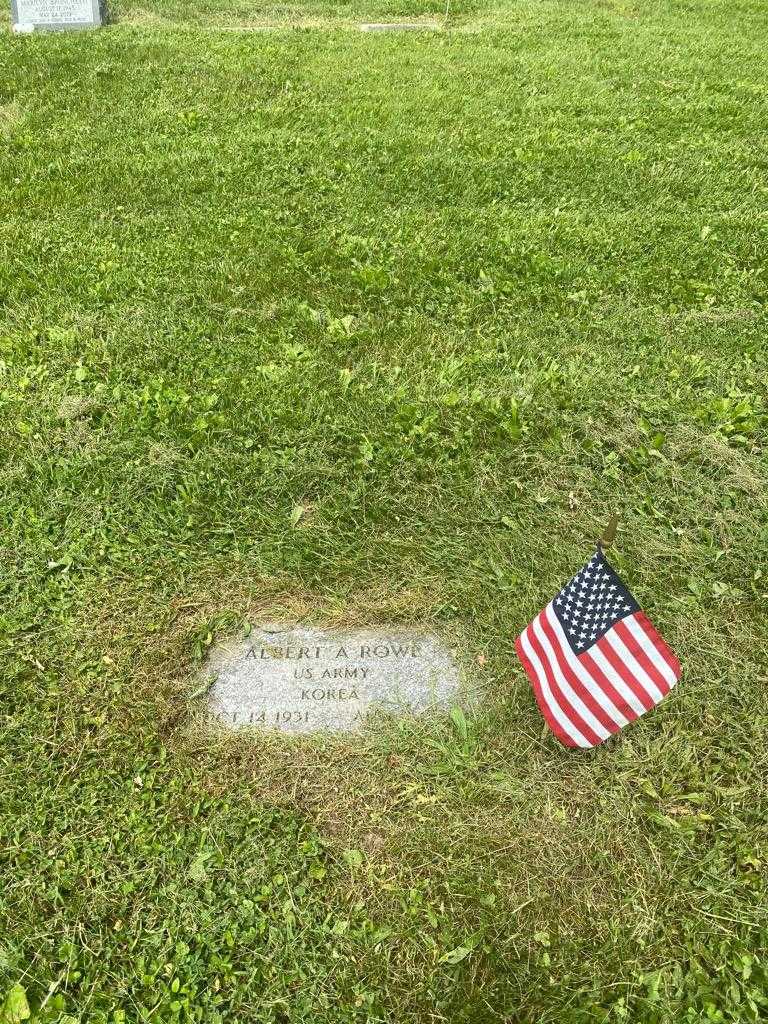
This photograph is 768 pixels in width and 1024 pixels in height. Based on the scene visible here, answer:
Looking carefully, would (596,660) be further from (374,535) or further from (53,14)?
(53,14)

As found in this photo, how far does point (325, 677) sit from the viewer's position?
11.2 ft

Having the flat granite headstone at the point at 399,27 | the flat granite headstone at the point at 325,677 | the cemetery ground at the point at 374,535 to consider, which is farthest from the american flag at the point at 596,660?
the flat granite headstone at the point at 399,27

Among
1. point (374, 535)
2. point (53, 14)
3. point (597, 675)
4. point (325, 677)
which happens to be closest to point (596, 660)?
point (597, 675)

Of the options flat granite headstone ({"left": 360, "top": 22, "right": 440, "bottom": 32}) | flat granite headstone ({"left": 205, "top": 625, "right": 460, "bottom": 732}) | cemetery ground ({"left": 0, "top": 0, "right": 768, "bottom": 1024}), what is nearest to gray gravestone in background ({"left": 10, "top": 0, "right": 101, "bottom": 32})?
cemetery ground ({"left": 0, "top": 0, "right": 768, "bottom": 1024})

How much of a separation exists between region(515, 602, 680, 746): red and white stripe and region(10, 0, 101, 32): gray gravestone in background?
11280 mm

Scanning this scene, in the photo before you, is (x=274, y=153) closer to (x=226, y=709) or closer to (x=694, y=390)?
(x=694, y=390)

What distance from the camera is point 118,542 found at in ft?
12.9

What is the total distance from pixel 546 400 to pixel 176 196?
4.06 metres

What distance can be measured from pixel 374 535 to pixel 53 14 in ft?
33.8

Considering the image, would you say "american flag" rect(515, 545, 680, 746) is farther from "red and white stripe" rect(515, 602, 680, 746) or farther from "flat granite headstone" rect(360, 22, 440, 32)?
"flat granite headstone" rect(360, 22, 440, 32)

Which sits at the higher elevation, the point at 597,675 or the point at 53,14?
the point at 53,14

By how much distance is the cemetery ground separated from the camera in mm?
2688

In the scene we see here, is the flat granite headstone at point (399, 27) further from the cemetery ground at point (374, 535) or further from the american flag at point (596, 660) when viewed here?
the american flag at point (596, 660)

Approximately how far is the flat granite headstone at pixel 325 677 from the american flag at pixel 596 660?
0.55 meters
